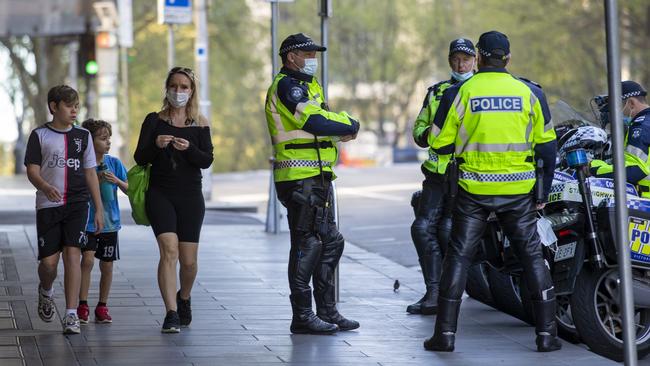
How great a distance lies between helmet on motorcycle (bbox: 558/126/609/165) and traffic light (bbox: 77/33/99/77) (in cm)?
2211

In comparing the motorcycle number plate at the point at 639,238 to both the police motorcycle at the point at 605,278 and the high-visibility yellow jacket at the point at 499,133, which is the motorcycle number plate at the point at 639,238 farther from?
the high-visibility yellow jacket at the point at 499,133

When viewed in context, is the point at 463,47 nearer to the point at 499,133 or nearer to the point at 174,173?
the point at 499,133

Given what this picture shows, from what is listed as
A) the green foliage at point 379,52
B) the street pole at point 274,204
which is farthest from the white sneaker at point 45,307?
the green foliage at point 379,52

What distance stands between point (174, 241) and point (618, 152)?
3.52 meters

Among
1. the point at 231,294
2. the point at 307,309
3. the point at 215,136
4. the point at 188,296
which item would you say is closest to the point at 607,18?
the point at 307,309

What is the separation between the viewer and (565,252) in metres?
9.04

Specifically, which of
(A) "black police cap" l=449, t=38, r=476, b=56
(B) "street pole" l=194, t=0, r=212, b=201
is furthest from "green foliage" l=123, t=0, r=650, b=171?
(A) "black police cap" l=449, t=38, r=476, b=56

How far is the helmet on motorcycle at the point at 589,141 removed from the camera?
31.2 ft

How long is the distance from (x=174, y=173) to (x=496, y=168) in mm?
2176

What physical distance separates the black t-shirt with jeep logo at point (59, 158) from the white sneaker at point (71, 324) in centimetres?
74

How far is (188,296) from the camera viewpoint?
9.73 m

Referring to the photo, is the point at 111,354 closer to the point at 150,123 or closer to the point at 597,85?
the point at 150,123

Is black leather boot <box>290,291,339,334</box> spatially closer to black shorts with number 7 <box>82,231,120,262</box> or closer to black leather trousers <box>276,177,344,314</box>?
black leather trousers <box>276,177,344,314</box>

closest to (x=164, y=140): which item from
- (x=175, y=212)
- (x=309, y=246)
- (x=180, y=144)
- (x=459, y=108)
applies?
(x=180, y=144)
